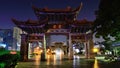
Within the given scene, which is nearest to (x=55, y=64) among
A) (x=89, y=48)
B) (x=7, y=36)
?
(x=89, y=48)

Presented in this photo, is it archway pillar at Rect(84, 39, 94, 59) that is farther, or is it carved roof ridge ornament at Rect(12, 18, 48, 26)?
archway pillar at Rect(84, 39, 94, 59)

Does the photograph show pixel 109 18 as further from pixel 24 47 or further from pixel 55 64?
pixel 24 47

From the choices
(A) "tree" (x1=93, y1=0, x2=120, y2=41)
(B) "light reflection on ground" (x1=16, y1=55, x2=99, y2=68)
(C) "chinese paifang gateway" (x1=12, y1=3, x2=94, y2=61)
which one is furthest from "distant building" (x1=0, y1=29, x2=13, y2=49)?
(A) "tree" (x1=93, y1=0, x2=120, y2=41)

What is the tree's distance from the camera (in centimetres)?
2009

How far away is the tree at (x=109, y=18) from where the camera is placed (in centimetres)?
2009

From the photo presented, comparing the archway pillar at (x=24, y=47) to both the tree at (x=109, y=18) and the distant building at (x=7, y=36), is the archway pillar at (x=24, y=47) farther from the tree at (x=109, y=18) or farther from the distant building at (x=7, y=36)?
the distant building at (x=7, y=36)

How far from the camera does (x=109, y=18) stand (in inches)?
883

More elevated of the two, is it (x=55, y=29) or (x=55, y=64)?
(x=55, y=29)

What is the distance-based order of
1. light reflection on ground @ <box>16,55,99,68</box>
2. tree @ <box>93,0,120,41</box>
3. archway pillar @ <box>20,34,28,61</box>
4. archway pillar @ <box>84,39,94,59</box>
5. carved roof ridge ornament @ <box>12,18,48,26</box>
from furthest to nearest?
archway pillar @ <box>84,39,94,59</box>
carved roof ridge ornament @ <box>12,18,48,26</box>
archway pillar @ <box>20,34,28,61</box>
light reflection on ground @ <box>16,55,99,68</box>
tree @ <box>93,0,120,41</box>

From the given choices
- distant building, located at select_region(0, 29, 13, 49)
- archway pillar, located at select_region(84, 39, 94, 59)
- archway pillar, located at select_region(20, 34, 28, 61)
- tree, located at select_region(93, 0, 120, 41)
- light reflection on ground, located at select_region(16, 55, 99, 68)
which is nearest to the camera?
tree, located at select_region(93, 0, 120, 41)

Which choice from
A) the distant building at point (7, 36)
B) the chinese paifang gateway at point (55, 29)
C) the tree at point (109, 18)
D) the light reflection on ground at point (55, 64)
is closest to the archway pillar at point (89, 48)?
the chinese paifang gateway at point (55, 29)

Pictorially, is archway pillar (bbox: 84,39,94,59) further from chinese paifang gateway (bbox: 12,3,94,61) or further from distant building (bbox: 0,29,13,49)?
distant building (bbox: 0,29,13,49)

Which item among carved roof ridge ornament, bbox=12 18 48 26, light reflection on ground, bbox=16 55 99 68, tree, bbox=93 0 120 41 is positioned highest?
carved roof ridge ornament, bbox=12 18 48 26

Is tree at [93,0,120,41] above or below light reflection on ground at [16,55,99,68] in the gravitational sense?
above
